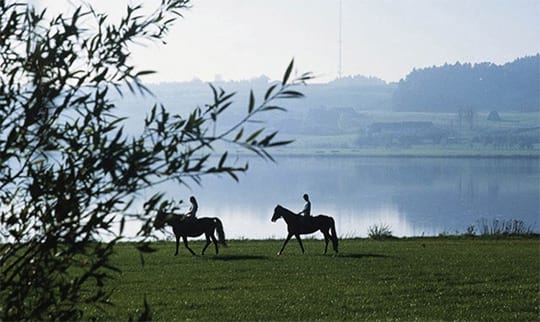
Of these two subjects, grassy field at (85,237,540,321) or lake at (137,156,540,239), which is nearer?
grassy field at (85,237,540,321)

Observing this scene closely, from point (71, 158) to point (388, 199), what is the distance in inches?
4081

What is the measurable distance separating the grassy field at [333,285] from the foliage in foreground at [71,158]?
27.3 ft

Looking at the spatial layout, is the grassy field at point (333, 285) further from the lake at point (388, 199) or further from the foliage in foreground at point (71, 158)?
the lake at point (388, 199)

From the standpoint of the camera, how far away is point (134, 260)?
25.7 metres

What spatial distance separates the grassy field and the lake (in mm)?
18497

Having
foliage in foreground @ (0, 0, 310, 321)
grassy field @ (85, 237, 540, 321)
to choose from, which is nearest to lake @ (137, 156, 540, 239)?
grassy field @ (85, 237, 540, 321)

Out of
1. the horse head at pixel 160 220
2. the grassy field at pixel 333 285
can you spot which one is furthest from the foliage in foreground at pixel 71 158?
the grassy field at pixel 333 285

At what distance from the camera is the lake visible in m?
75.1

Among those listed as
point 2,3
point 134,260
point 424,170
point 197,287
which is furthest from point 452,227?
point 424,170

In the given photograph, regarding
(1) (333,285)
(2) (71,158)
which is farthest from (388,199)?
(2) (71,158)

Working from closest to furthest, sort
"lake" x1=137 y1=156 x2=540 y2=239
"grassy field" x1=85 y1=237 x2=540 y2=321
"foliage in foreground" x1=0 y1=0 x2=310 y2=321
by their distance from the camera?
1. "foliage in foreground" x1=0 y1=0 x2=310 y2=321
2. "grassy field" x1=85 y1=237 x2=540 y2=321
3. "lake" x1=137 y1=156 x2=540 y2=239

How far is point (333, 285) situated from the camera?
20.4m

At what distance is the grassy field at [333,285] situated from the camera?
16.7m

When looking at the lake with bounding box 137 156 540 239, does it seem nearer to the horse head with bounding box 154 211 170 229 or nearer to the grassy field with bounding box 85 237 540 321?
the grassy field with bounding box 85 237 540 321
